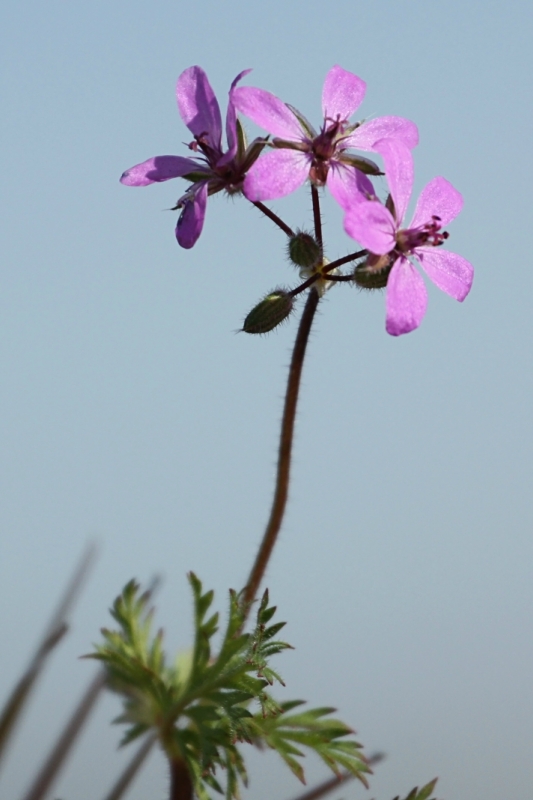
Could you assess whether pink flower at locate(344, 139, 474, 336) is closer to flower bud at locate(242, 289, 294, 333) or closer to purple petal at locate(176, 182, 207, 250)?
flower bud at locate(242, 289, 294, 333)

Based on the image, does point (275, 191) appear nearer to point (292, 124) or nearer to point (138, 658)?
point (292, 124)

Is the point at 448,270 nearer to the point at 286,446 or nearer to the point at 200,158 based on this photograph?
the point at 286,446

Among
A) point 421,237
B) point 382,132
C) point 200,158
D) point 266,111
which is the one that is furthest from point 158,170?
point 421,237

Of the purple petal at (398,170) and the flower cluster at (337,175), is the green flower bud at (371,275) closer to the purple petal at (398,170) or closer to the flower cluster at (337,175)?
the flower cluster at (337,175)

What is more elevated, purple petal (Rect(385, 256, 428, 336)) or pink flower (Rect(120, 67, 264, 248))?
pink flower (Rect(120, 67, 264, 248))

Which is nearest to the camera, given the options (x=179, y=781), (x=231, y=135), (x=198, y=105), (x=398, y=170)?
(x=398, y=170)

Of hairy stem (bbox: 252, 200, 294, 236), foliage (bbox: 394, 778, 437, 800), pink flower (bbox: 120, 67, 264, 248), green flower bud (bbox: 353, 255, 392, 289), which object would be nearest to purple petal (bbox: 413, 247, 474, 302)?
green flower bud (bbox: 353, 255, 392, 289)
